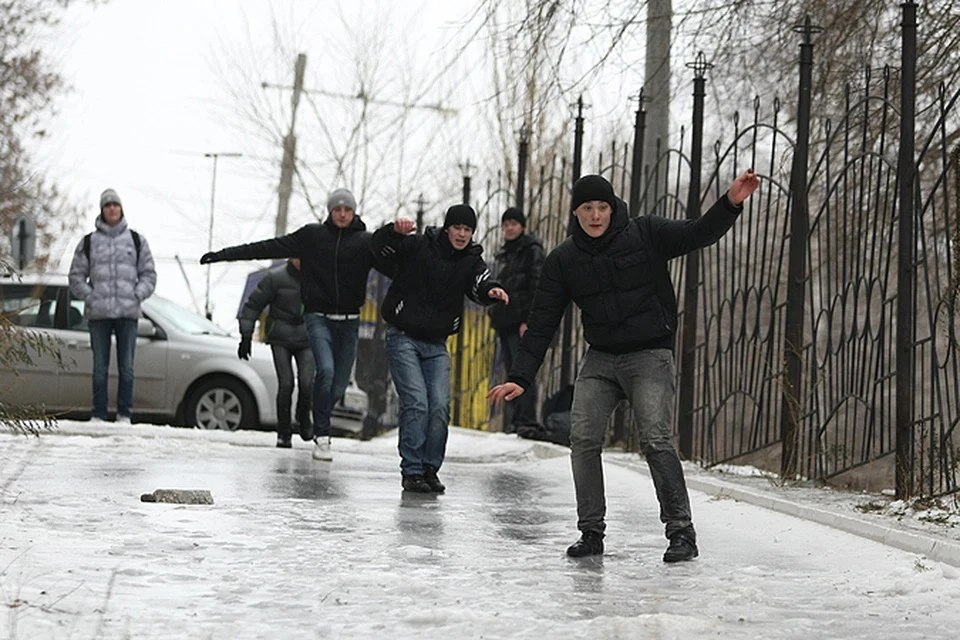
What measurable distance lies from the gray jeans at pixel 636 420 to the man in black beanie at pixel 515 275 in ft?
20.0

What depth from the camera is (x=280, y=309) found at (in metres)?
13.4

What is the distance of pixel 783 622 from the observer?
534cm

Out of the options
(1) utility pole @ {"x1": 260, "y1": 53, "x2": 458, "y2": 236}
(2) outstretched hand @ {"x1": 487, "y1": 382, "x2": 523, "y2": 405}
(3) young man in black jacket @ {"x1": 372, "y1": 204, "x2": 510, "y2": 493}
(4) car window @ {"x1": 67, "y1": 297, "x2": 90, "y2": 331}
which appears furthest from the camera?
(1) utility pole @ {"x1": 260, "y1": 53, "x2": 458, "y2": 236}

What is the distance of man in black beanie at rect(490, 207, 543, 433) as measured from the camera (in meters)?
13.6

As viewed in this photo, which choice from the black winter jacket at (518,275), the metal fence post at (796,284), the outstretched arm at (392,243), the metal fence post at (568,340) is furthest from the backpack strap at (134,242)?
the metal fence post at (796,284)

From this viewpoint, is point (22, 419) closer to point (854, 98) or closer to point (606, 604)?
point (606, 604)

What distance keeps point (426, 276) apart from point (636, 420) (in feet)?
10.6

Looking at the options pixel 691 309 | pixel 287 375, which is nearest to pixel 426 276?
pixel 691 309

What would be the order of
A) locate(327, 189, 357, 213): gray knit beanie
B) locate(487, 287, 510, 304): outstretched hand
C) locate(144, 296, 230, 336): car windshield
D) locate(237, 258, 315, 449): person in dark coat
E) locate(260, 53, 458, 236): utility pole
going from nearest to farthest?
locate(487, 287, 510, 304): outstretched hand → locate(327, 189, 357, 213): gray knit beanie → locate(237, 258, 315, 449): person in dark coat → locate(144, 296, 230, 336): car windshield → locate(260, 53, 458, 236): utility pole

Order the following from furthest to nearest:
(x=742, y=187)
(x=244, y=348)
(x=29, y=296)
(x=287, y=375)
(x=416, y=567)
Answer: (x=29, y=296) < (x=244, y=348) < (x=287, y=375) < (x=742, y=187) < (x=416, y=567)

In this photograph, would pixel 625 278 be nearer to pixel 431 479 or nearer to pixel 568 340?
pixel 431 479

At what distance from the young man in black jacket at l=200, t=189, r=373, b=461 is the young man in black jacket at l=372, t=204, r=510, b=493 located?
185 centimetres

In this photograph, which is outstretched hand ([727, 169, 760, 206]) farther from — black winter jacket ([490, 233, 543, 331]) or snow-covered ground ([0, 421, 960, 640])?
black winter jacket ([490, 233, 543, 331])

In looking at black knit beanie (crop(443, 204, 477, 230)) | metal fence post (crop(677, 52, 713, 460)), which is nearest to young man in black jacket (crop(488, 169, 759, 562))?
A: black knit beanie (crop(443, 204, 477, 230))
